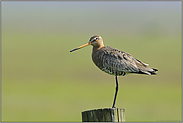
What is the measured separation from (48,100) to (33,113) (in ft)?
14.0

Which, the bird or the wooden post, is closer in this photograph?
the wooden post

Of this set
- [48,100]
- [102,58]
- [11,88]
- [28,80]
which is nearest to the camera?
[102,58]

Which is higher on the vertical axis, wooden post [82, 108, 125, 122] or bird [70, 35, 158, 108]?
bird [70, 35, 158, 108]

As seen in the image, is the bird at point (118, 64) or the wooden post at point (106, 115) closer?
the wooden post at point (106, 115)

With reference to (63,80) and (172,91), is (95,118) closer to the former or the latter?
(172,91)

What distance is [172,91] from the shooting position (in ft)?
100

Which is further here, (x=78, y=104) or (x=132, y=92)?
(x=132, y=92)

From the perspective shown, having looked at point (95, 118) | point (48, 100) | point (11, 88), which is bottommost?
point (95, 118)

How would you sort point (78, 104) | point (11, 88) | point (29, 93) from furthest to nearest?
point (11, 88) < point (29, 93) < point (78, 104)

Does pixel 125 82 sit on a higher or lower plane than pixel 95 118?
higher

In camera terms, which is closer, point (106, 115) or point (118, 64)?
point (106, 115)

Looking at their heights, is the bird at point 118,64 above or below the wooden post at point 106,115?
above

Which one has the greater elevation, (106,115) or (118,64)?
(118,64)

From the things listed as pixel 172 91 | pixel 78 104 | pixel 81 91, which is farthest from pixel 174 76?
pixel 78 104
